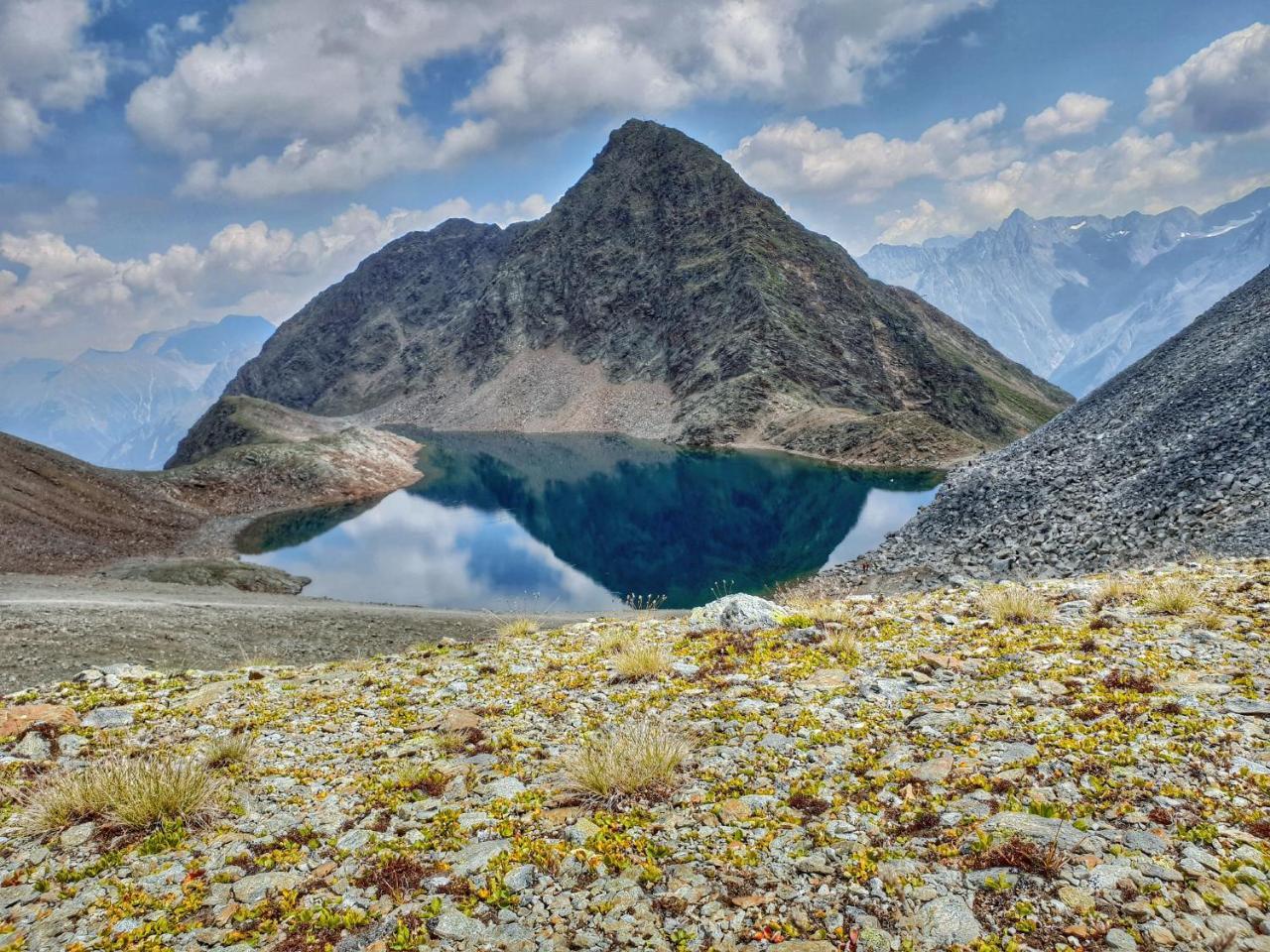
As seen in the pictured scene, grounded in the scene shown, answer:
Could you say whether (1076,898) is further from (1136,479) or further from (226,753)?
(1136,479)

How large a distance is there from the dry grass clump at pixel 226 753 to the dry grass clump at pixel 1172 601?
1341cm

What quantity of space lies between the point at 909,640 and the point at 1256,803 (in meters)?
5.28

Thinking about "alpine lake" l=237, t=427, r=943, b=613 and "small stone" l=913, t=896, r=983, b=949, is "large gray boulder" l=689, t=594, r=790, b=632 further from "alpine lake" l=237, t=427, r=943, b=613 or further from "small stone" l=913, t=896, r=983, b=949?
"alpine lake" l=237, t=427, r=943, b=613

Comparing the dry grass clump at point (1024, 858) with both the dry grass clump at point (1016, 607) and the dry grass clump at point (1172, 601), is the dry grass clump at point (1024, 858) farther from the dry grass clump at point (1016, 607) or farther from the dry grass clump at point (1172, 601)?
the dry grass clump at point (1172, 601)

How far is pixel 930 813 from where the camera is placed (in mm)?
5352

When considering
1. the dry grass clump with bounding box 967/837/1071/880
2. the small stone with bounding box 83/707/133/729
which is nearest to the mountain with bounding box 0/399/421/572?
the small stone with bounding box 83/707/133/729

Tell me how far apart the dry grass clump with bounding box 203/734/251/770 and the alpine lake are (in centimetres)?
1822

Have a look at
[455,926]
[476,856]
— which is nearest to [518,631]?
[476,856]

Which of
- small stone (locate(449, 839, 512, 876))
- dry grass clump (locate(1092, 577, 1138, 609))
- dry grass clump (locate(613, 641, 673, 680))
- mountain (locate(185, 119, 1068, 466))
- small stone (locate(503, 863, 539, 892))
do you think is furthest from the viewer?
mountain (locate(185, 119, 1068, 466))

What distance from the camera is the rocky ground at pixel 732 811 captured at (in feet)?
14.3

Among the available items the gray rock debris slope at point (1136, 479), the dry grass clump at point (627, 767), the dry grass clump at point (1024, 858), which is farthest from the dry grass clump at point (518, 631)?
the gray rock debris slope at point (1136, 479)

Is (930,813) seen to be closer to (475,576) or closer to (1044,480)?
(1044,480)

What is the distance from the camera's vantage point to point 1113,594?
11.5m

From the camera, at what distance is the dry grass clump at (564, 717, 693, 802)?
20.2ft
